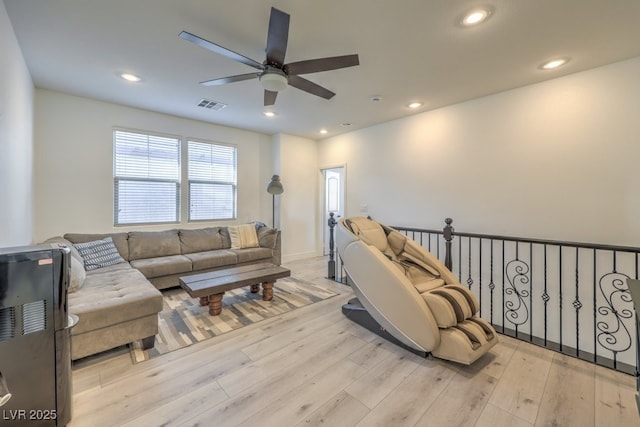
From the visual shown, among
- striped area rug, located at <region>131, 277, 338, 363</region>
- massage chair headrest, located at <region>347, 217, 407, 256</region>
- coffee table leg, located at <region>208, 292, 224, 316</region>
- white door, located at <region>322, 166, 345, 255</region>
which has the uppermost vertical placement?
white door, located at <region>322, 166, 345, 255</region>

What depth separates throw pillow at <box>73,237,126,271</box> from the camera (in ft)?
11.0

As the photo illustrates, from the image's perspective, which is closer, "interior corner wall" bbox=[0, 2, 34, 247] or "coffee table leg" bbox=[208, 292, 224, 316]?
"interior corner wall" bbox=[0, 2, 34, 247]

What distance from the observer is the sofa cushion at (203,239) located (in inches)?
175

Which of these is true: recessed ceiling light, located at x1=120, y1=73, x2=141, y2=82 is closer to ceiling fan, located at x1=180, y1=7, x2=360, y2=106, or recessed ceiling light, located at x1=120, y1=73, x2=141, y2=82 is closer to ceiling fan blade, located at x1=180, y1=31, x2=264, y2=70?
ceiling fan, located at x1=180, y1=7, x2=360, y2=106

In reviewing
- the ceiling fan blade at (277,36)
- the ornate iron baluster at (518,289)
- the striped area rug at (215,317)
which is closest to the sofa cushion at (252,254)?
the striped area rug at (215,317)

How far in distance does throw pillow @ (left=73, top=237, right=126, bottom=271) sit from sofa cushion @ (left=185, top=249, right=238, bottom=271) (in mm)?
932

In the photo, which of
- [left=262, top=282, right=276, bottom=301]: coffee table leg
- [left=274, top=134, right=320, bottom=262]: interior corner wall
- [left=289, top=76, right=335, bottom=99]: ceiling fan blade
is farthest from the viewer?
[left=274, top=134, right=320, bottom=262]: interior corner wall

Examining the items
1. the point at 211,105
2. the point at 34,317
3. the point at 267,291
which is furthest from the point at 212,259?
the point at 34,317

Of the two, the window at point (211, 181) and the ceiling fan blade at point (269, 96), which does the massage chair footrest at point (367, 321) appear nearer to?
the ceiling fan blade at point (269, 96)

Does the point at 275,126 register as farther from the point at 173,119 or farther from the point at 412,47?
the point at 412,47

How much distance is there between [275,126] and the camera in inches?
203

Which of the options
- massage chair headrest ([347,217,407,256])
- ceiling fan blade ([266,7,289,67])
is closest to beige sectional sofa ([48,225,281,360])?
massage chair headrest ([347,217,407,256])

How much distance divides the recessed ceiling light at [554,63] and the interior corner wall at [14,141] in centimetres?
471

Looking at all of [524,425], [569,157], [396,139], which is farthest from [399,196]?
[524,425]
